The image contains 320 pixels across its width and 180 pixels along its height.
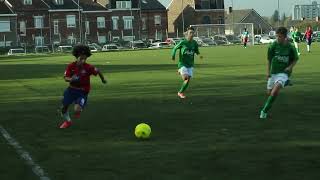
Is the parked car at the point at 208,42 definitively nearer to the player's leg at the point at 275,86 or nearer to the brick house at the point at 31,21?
the brick house at the point at 31,21

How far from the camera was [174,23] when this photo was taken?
114 meters

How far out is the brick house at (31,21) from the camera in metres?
93.7

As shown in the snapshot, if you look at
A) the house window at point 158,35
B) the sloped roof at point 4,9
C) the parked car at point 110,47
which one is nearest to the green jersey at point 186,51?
the parked car at point 110,47

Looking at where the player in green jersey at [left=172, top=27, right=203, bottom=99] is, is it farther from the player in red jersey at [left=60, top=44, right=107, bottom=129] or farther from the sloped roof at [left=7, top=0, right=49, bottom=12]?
the sloped roof at [left=7, top=0, right=49, bottom=12]

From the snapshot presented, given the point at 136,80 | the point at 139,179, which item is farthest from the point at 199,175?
the point at 136,80

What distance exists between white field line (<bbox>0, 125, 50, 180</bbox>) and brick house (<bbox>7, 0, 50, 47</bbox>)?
83.6m

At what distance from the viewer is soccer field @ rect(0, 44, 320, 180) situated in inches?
304

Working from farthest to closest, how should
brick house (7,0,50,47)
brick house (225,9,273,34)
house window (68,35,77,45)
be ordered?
brick house (225,9,273,34), house window (68,35,77,45), brick house (7,0,50,47)

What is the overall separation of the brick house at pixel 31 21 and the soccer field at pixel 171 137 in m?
77.5

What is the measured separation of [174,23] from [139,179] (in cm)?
10775

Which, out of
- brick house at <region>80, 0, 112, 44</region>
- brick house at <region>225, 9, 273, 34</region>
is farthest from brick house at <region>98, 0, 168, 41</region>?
brick house at <region>225, 9, 273, 34</region>

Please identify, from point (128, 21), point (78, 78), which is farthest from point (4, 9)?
point (78, 78)

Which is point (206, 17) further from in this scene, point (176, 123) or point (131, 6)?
point (176, 123)

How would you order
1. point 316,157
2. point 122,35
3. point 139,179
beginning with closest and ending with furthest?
1. point 139,179
2. point 316,157
3. point 122,35
